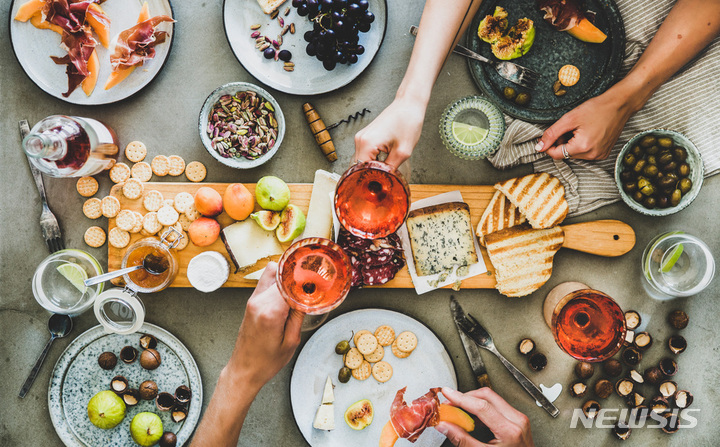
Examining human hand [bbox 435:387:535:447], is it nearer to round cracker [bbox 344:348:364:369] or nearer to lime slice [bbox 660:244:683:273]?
round cracker [bbox 344:348:364:369]

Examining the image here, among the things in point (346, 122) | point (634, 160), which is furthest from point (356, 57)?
point (634, 160)

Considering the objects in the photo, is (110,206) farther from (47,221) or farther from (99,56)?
(99,56)

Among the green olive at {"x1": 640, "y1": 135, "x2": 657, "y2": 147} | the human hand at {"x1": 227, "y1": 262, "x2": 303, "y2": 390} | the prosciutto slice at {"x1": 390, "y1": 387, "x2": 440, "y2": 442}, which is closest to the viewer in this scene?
the human hand at {"x1": 227, "y1": 262, "x2": 303, "y2": 390}

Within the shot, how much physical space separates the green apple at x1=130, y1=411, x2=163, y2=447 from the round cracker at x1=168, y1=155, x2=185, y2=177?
81cm

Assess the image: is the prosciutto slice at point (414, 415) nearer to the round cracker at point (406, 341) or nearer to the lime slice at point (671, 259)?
the round cracker at point (406, 341)

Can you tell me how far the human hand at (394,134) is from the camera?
1.15 meters

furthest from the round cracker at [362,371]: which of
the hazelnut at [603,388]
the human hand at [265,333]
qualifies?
the hazelnut at [603,388]

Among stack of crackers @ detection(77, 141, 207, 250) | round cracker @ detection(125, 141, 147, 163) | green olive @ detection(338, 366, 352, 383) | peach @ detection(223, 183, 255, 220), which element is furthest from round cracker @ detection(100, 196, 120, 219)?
green olive @ detection(338, 366, 352, 383)

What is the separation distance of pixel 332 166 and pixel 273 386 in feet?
2.59

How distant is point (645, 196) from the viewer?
1403 mm

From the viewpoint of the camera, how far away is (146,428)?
145 centimetres

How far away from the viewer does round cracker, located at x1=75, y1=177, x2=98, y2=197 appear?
4.97ft

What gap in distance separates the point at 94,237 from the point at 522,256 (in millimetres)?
1451

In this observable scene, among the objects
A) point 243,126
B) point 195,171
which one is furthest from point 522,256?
point 195,171
